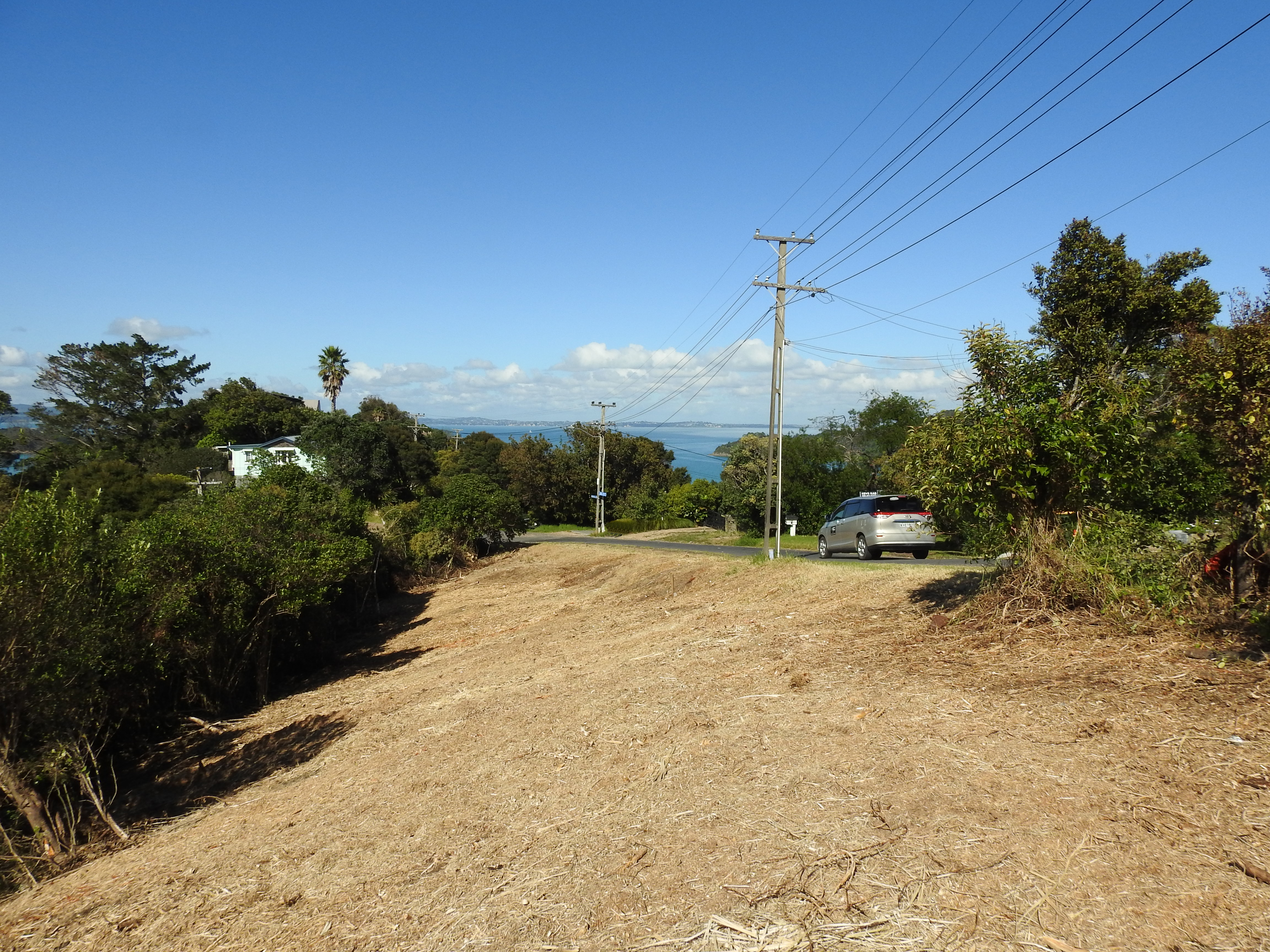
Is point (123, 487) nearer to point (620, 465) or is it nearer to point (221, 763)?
point (221, 763)

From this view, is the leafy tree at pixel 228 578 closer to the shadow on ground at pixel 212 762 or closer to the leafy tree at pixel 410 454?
the shadow on ground at pixel 212 762

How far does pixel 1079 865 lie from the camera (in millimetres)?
4082

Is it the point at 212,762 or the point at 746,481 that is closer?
the point at 212,762

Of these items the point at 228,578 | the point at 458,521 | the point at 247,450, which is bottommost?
Result: the point at 228,578

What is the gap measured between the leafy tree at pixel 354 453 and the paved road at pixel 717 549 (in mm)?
10407

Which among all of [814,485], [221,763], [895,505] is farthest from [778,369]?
[814,485]

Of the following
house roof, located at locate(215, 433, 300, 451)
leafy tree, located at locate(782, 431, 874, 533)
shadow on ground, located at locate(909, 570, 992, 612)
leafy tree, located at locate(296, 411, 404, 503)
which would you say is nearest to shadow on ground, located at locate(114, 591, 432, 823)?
shadow on ground, located at locate(909, 570, 992, 612)

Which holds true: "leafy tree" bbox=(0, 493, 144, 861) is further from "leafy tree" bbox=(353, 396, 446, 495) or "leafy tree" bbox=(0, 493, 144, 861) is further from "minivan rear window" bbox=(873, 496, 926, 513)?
"leafy tree" bbox=(353, 396, 446, 495)

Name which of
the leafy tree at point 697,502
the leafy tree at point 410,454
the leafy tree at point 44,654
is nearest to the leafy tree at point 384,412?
the leafy tree at point 410,454

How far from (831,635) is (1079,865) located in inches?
248

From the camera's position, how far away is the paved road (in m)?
16.6

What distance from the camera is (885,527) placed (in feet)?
61.9

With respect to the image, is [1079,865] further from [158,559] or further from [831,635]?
[158,559]

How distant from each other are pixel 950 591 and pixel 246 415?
243 ft
